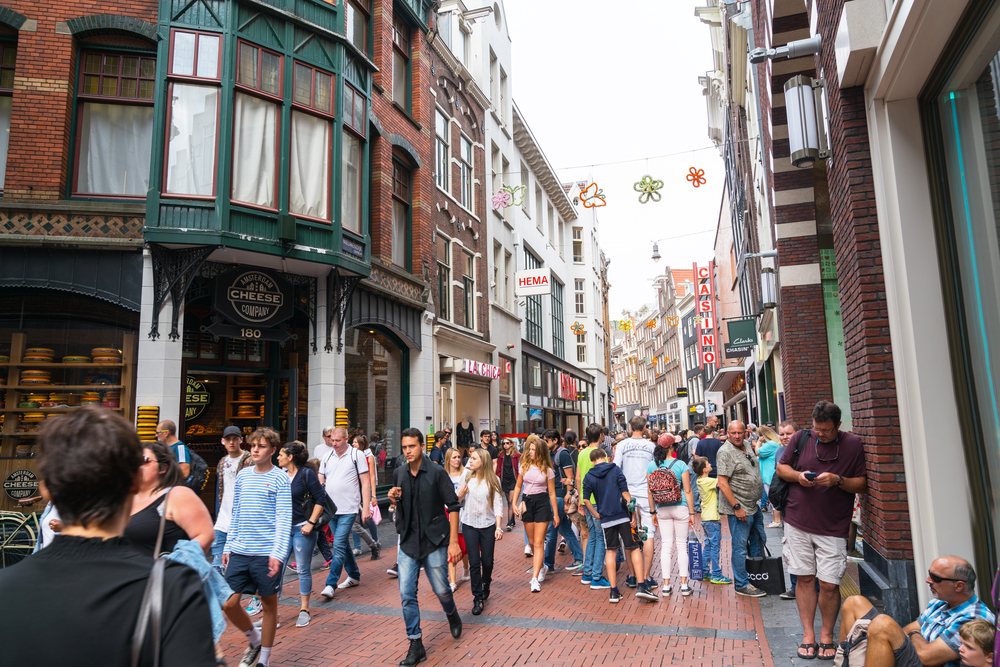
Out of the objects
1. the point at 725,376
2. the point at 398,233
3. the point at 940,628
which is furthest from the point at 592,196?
the point at 725,376

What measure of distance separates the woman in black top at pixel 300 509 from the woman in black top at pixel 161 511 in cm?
342

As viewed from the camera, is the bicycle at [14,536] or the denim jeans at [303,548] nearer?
the denim jeans at [303,548]

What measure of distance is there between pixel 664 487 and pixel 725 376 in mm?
28960

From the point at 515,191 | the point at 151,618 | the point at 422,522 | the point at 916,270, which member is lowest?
the point at 422,522

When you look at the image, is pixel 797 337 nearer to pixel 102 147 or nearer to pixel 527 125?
pixel 102 147

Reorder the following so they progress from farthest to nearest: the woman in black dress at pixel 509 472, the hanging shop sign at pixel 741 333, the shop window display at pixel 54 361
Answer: the hanging shop sign at pixel 741 333 < the woman in black dress at pixel 509 472 < the shop window display at pixel 54 361

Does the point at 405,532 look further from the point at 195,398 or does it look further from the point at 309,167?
the point at 309,167

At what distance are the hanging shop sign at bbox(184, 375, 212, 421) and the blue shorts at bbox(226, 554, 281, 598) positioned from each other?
7.84m

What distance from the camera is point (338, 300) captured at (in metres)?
13.3

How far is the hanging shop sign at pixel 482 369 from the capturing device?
67.3ft

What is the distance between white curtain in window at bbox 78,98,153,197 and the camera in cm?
1152

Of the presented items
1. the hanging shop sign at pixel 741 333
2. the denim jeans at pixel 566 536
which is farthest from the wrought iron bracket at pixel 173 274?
the hanging shop sign at pixel 741 333

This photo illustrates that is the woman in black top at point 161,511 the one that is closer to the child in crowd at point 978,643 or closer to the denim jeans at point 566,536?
the child in crowd at point 978,643

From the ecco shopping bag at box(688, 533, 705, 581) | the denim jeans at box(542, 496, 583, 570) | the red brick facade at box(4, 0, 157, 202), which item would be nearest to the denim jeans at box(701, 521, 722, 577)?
the ecco shopping bag at box(688, 533, 705, 581)
